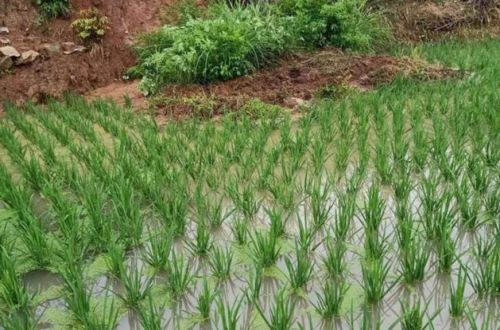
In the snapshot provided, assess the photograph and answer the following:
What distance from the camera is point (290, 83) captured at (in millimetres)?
6168

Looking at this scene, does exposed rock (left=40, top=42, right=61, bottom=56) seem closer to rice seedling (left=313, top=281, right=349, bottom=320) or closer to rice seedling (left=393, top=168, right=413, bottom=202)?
rice seedling (left=393, top=168, right=413, bottom=202)

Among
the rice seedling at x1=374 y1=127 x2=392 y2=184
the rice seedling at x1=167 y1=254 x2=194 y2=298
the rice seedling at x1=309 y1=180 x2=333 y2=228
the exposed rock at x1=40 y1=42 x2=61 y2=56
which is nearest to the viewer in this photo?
the rice seedling at x1=167 y1=254 x2=194 y2=298

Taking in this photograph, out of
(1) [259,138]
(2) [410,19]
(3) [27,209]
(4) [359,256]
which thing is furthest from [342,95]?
(2) [410,19]

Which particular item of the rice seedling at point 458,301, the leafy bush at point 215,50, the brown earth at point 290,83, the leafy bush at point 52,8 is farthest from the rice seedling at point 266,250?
the leafy bush at point 52,8

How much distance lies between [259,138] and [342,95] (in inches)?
77.1

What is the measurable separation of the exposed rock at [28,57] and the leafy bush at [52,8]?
2.80 ft

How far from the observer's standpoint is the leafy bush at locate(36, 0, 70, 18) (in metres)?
7.35

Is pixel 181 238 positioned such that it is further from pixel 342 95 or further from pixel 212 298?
pixel 342 95

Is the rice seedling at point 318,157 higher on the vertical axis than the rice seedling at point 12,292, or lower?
lower

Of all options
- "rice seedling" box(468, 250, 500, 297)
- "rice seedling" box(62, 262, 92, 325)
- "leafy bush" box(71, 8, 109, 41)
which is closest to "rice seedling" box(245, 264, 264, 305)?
"rice seedling" box(62, 262, 92, 325)

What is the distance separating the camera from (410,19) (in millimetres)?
10086

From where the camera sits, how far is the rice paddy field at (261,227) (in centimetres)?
221

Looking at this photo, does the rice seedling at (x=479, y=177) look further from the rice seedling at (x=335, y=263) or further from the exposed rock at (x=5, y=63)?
the exposed rock at (x=5, y=63)

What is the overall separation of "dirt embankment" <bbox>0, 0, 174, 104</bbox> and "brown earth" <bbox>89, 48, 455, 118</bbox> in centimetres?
44
